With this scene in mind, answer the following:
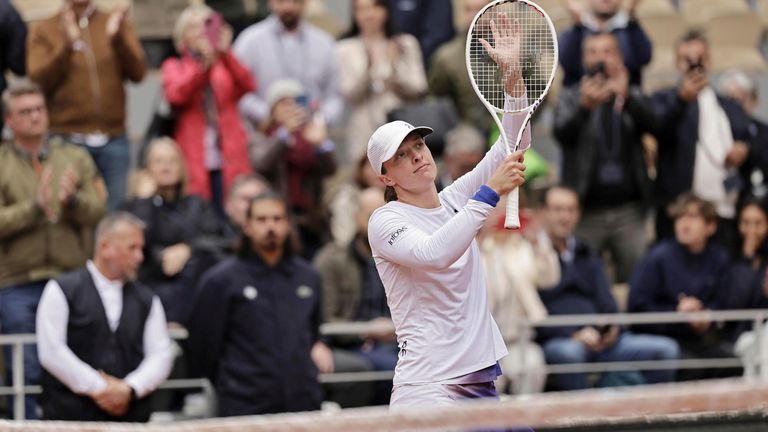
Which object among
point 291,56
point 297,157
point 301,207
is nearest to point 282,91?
point 297,157

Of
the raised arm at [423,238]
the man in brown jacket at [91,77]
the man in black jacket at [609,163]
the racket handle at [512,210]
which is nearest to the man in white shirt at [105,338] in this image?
the man in brown jacket at [91,77]

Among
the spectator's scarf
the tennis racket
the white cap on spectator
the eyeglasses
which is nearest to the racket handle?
the tennis racket

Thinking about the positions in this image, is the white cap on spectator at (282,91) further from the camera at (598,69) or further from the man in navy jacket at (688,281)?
the man in navy jacket at (688,281)

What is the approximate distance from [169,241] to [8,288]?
108 centimetres

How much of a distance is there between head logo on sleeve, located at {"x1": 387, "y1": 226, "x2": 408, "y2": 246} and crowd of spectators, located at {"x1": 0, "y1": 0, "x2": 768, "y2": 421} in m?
2.81

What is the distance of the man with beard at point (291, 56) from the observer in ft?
35.8

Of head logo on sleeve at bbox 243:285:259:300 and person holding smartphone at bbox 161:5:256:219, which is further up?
person holding smartphone at bbox 161:5:256:219

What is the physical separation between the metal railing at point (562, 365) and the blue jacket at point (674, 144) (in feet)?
4.28

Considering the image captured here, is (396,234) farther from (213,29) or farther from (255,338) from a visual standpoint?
(213,29)

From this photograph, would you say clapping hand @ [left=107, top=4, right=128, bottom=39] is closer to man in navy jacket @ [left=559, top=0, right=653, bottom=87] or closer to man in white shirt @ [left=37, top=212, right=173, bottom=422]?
man in white shirt @ [left=37, top=212, right=173, bottom=422]

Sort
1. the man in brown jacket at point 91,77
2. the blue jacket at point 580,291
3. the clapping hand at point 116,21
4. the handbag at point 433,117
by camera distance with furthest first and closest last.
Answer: the handbag at point 433,117 → the clapping hand at point 116,21 → the man in brown jacket at point 91,77 → the blue jacket at point 580,291

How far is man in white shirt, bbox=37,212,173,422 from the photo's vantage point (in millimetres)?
8055

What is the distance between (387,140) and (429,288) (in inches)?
22.4

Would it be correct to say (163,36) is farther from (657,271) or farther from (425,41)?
(657,271)
